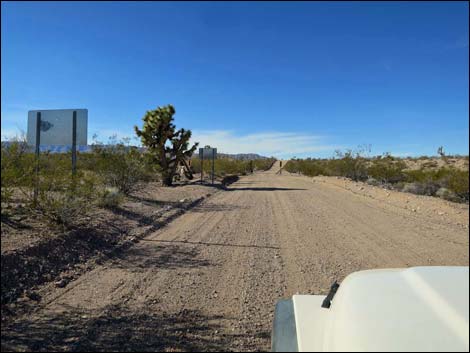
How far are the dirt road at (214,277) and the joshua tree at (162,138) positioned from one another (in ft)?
42.9

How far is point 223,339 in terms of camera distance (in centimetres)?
388

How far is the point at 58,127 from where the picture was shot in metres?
10.9

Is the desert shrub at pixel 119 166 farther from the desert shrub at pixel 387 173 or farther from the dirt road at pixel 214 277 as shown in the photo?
the desert shrub at pixel 387 173

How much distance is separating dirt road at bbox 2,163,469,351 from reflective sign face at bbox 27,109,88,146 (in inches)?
149

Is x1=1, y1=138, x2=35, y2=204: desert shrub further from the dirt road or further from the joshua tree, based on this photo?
the joshua tree

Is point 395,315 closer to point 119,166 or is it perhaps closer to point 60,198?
point 60,198

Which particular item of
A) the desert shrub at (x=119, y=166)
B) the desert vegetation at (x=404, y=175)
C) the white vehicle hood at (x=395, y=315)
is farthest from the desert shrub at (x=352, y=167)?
the white vehicle hood at (x=395, y=315)

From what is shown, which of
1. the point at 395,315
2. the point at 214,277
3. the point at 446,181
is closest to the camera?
the point at 395,315

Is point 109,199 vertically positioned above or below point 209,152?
below

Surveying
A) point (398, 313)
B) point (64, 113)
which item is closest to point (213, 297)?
point (398, 313)

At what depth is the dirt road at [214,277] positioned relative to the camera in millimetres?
3893

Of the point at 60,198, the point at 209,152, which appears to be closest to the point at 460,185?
the point at 209,152

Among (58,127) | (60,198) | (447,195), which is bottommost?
(447,195)

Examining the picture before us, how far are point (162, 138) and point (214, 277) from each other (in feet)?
64.7
